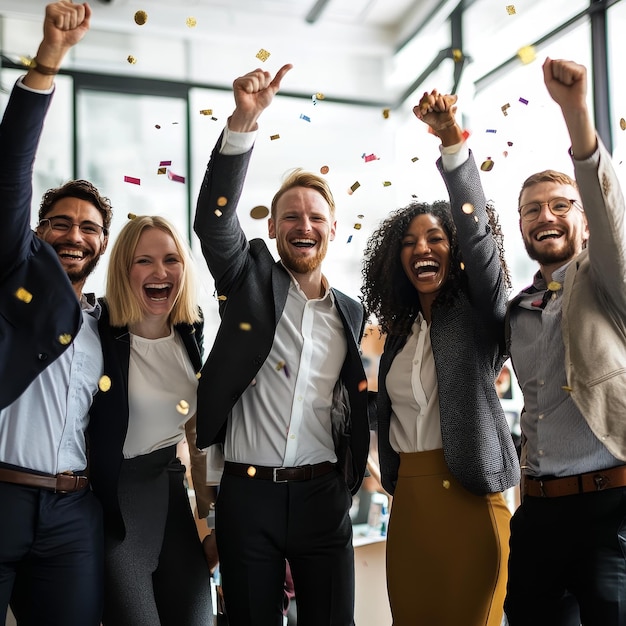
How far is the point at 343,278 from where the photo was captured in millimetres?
5203

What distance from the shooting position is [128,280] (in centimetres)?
223

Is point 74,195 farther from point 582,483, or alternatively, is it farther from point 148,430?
point 582,483

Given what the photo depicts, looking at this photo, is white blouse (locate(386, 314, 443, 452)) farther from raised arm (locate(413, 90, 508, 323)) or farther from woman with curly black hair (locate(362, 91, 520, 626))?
raised arm (locate(413, 90, 508, 323))

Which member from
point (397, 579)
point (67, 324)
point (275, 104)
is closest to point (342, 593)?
point (397, 579)

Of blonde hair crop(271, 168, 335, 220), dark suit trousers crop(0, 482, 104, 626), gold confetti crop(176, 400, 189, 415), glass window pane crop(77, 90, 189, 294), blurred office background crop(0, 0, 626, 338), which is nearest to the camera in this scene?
dark suit trousers crop(0, 482, 104, 626)

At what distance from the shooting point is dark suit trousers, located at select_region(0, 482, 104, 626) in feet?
5.71

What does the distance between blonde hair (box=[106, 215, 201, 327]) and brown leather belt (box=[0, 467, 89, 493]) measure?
1.68 ft

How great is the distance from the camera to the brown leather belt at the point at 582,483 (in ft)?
5.74

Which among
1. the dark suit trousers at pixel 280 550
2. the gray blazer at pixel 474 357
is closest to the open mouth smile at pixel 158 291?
the dark suit trousers at pixel 280 550

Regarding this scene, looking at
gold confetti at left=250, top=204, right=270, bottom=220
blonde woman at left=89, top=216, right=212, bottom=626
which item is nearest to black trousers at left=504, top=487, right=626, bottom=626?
blonde woman at left=89, top=216, right=212, bottom=626

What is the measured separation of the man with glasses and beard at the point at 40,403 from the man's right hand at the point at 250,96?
0.45 m

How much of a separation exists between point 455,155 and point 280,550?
3.87 ft

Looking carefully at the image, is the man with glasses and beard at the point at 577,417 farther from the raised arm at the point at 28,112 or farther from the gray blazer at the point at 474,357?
the raised arm at the point at 28,112

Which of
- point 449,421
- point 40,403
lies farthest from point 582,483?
point 40,403
